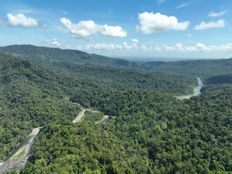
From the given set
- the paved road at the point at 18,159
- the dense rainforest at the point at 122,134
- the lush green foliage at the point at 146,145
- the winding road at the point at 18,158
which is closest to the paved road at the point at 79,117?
the dense rainforest at the point at 122,134

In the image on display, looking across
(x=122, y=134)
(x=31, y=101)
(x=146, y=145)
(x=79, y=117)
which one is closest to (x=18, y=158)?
(x=122, y=134)

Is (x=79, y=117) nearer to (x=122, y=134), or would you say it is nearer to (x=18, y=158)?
(x=122, y=134)

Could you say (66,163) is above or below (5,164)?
above

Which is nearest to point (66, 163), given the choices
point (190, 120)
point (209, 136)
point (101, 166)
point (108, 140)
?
point (101, 166)

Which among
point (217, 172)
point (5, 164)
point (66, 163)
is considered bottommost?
point (5, 164)

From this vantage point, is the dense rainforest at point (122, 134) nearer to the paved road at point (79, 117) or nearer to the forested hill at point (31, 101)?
the forested hill at point (31, 101)

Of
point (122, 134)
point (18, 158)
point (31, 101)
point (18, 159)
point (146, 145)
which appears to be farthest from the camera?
point (31, 101)

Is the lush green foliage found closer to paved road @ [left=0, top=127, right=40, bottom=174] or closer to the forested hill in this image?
paved road @ [left=0, top=127, right=40, bottom=174]

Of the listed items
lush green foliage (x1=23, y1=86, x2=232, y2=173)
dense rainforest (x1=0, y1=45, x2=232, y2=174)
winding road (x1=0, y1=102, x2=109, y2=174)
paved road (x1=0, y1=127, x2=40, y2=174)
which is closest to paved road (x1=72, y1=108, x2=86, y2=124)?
dense rainforest (x1=0, y1=45, x2=232, y2=174)

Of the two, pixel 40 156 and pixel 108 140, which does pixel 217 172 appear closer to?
pixel 108 140
